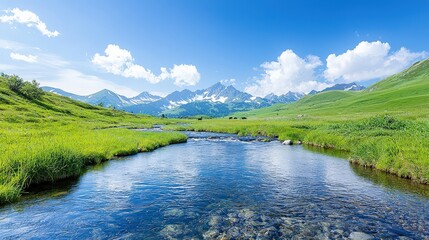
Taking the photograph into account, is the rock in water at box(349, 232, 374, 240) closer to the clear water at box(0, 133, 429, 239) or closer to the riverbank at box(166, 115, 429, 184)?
the clear water at box(0, 133, 429, 239)

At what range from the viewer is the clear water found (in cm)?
1380

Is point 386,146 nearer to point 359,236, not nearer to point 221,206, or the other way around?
point 359,236

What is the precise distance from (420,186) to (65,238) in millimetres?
26401

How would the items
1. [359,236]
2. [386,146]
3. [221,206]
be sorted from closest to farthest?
[359,236] → [221,206] → [386,146]

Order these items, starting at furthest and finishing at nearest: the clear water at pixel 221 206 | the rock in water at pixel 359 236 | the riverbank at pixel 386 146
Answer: the riverbank at pixel 386 146, the clear water at pixel 221 206, the rock in water at pixel 359 236

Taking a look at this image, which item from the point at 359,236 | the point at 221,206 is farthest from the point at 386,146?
the point at 221,206

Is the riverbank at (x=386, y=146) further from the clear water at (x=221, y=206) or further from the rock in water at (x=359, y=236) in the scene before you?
the rock in water at (x=359, y=236)

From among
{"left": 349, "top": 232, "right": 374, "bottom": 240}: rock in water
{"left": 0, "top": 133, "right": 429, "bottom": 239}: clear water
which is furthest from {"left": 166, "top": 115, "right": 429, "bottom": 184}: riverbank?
{"left": 349, "top": 232, "right": 374, "bottom": 240}: rock in water

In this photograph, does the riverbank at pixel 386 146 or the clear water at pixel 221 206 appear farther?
the riverbank at pixel 386 146

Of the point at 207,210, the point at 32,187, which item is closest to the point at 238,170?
the point at 207,210

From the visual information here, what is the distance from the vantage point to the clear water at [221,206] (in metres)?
13.8

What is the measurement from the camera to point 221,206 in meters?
17.7

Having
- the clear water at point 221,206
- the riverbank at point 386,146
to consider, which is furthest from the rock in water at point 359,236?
the riverbank at point 386,146

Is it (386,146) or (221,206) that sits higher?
(386,146)
